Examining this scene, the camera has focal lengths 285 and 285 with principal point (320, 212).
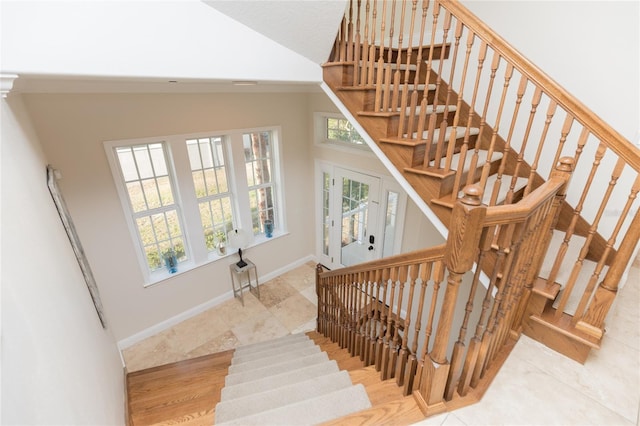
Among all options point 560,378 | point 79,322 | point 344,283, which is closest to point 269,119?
point 344,283

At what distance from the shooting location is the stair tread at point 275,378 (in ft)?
6.30

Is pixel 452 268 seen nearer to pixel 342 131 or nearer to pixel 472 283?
pixel 472 283

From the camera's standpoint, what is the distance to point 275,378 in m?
2.00

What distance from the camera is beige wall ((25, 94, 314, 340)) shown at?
2.70 meters

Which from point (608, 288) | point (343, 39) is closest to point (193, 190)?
point (343, 39)

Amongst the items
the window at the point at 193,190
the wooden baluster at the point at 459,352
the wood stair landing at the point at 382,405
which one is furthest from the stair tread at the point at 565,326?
the window at the point at 193,190

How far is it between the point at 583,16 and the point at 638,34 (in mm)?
353

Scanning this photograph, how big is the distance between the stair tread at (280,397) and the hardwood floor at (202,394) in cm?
7

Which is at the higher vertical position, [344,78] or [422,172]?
[344,78]

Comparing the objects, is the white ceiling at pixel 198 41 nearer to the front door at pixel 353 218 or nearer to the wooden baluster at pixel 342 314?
the wooden baluster at pixel 342 314

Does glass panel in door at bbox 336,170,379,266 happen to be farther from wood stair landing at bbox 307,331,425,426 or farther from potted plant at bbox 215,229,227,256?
wood stair landing at bbox 307,331,425,426

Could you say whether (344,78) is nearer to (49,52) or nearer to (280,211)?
(49,52)

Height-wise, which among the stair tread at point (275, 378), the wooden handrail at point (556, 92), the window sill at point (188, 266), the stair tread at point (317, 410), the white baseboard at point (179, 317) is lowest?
the white baseboard at point (179, 317)

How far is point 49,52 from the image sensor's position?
3.88ft
